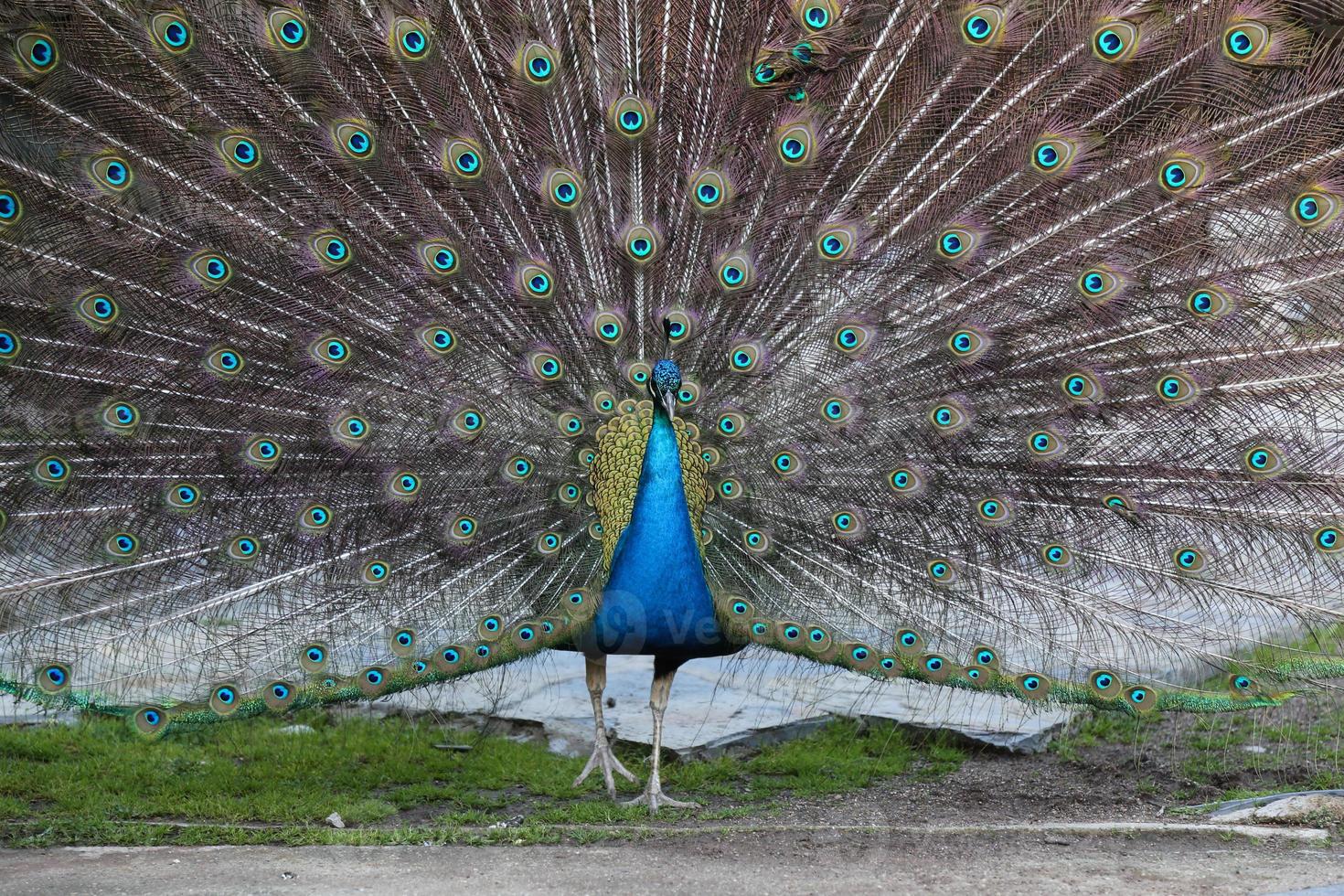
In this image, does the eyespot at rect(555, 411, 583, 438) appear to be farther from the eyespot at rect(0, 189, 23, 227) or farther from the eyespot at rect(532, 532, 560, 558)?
the eyespot at rect(0, 189, 23, 227)

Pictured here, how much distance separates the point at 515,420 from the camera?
4613 millimetres

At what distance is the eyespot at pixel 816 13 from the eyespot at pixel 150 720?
3.21m

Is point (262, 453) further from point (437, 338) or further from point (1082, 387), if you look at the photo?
point (1082, 387)

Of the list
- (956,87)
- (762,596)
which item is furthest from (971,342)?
(762,596)

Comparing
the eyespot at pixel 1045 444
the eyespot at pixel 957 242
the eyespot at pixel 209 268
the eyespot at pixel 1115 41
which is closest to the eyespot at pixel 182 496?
the eyespot at pixel 209 268

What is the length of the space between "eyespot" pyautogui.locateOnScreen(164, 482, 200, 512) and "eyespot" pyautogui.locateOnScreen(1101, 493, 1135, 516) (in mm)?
3255

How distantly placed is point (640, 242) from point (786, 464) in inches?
38.0

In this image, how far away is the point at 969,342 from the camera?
176 inches

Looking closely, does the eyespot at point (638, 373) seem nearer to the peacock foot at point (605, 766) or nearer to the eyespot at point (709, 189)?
the eyespot at point (709, 189)

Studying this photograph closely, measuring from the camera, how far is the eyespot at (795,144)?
14.0ft

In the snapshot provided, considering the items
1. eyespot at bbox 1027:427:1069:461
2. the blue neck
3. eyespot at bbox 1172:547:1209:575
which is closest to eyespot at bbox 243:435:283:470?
the blue neck

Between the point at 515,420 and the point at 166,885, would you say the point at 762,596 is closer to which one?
the point at 515,420

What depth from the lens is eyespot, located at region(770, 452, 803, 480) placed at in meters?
4.62

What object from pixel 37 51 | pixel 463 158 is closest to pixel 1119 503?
pixel 463 158
